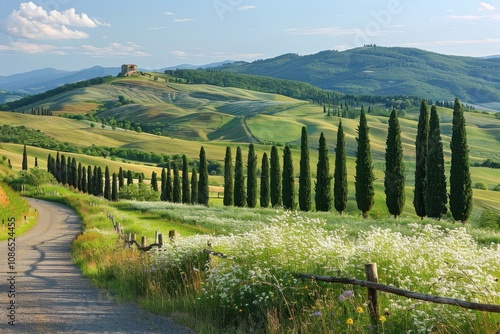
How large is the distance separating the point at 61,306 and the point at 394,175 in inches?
1706

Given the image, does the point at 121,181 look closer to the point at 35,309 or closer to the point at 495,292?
the point at 35,309

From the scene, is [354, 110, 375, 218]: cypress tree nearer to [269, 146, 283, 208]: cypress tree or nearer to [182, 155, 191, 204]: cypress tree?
[269, 146, 283, 208]: cypress tree

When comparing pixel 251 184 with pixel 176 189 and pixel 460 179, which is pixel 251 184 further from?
pixel 460 179

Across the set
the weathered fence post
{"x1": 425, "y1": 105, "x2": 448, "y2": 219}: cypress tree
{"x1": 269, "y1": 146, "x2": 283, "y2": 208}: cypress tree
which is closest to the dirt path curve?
the weathered fence post

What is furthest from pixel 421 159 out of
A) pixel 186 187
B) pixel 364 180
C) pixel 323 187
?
pixel 186 187

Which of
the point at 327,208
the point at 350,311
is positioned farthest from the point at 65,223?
the point at 350,311

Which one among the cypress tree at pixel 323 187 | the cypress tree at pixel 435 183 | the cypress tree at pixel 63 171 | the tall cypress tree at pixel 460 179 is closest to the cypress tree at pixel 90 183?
the cypress tree at pixel 63 171

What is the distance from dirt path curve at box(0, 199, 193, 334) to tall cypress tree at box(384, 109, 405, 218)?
35.5 metres

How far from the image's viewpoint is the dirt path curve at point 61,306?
37.2 feet

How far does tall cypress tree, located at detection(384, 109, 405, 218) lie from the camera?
52.5 meters

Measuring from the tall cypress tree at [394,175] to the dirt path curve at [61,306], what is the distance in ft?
117

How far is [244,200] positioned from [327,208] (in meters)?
15.9

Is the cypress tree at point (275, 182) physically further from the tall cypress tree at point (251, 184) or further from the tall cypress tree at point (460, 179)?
the tall cypress tree at point (460, 179)

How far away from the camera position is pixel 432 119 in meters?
49.8
